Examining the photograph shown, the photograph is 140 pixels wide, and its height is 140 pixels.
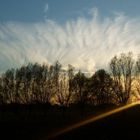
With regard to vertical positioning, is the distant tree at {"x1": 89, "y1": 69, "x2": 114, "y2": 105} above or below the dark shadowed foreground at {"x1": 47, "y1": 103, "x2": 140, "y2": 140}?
above

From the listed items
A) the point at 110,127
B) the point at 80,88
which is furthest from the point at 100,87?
the point at 110,127

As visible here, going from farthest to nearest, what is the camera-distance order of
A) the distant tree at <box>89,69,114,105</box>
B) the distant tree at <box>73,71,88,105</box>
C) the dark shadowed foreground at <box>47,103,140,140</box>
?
the distant tree at <box>73,71,88,105</box>, the distant tree at <box>89,69,114,105</box>, the dark shadowed foreground at <box>47,103,140,140</box>

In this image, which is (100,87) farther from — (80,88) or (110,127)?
(110,127)

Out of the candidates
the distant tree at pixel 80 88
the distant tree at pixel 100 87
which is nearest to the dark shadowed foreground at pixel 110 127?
the distant tree at pixel 100 87

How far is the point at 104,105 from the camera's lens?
274 feet

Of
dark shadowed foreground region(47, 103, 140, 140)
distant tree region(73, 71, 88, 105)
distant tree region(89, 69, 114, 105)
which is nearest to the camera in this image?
dark shadowed foreground region(47, 103, 140, 140)

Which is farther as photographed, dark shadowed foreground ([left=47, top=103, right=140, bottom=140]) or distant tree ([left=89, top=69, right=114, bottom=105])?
distant tree ([left=89, top=69, right=114, bottom=105])

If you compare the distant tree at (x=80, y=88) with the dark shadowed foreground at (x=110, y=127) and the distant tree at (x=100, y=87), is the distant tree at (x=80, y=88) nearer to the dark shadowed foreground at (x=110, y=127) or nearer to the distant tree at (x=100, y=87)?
the distant tree at (x=100, y=87)

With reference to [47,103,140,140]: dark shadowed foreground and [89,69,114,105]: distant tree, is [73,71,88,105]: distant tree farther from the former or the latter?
[47,103,140,140]: dark shadowed foreground

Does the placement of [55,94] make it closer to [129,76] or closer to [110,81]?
[110,81]

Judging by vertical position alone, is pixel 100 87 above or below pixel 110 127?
above

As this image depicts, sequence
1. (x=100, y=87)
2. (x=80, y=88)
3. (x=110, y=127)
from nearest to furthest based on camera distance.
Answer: (x=110, y=127), (x=100, y=87), (x=80, y=88)

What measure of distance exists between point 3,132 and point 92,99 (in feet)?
169

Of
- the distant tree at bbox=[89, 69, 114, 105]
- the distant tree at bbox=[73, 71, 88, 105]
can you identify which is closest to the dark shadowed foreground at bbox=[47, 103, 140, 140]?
the distant tree at bbox=[89, 69, 114, 105]
